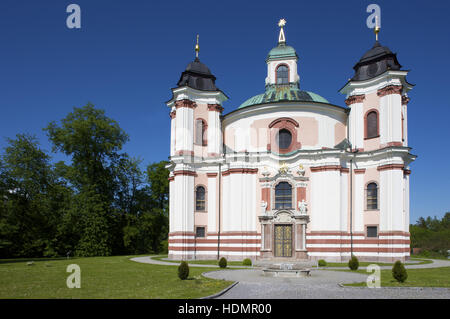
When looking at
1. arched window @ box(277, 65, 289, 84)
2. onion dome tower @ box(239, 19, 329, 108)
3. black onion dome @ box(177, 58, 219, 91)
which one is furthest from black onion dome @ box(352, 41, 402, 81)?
black onion dome @ box(177, 58, 219, 91)

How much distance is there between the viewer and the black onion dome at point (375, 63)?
33.9 metres

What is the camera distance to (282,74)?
41.8m

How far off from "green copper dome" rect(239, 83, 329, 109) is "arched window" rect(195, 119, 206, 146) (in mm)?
4266

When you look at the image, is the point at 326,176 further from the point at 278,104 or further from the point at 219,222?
the point at 219,222

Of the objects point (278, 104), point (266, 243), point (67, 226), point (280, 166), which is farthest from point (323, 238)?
point (67, 226)

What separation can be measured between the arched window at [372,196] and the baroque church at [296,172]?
3.4 inches

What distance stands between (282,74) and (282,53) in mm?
2374

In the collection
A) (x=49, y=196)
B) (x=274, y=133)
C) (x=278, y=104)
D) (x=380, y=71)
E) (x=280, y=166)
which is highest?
(x=380, y=71)

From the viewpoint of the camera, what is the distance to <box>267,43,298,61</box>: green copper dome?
41719 millimetres

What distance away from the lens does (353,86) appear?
35.2m

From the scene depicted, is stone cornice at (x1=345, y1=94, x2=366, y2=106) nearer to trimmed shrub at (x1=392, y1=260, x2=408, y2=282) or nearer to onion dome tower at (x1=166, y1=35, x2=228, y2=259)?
onion dome tower at (x1=166, y1=35, x2=228, y2=259)

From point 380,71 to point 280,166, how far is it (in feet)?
40.8

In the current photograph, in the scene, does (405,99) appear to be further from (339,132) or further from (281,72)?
(281,72)

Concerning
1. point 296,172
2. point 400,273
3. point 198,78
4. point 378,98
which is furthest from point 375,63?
point 400,273
